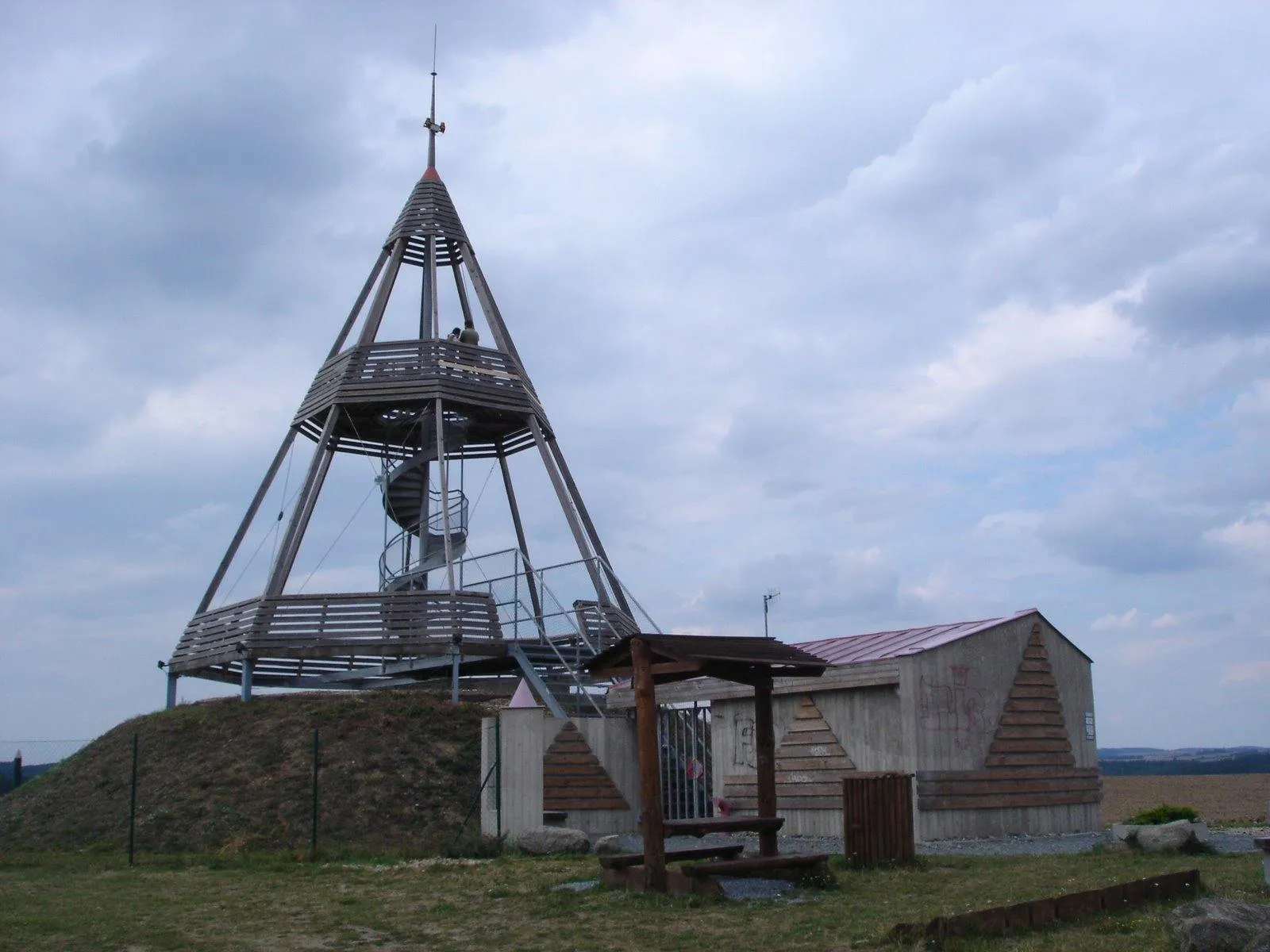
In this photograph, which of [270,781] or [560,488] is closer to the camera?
[270,781]

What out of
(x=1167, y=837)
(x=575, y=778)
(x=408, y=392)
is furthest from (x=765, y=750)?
(x=408, y=392)

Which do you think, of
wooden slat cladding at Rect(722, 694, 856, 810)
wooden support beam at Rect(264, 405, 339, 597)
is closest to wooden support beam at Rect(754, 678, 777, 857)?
wooden slat cladding at Rect(722, 694, 856, 810)

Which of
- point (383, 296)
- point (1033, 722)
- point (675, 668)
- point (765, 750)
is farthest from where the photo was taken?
point (383, 296)

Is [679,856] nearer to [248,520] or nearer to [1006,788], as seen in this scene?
[1006,788]

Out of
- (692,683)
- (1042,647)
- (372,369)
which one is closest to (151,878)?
(692,683)

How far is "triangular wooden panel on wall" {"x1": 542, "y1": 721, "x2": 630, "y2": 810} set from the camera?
2069 centimetres

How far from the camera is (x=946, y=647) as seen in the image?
17.6m

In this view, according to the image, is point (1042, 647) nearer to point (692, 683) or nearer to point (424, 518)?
point (692, 683)

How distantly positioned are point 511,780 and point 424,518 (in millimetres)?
11453

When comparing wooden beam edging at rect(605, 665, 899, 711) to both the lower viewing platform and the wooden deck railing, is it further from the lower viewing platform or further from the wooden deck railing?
the wooden deck railing

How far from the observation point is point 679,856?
12094 mm

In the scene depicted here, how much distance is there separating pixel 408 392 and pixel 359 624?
546 cm

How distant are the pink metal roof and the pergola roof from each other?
4772 mm

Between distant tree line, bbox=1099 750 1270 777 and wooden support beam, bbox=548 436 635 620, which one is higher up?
wooden support beam, bbox=548 436 635 620
